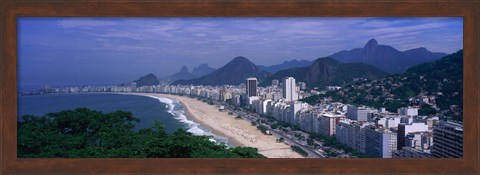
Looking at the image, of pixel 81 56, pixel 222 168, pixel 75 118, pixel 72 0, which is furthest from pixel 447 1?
pixel 75 118

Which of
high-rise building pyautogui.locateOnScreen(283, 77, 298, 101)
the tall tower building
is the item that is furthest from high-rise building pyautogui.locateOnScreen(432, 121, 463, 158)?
the tall tower building

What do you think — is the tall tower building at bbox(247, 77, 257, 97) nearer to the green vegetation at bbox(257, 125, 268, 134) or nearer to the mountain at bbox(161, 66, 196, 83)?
the green vegetation at bbox(257, 125, 268, 134)

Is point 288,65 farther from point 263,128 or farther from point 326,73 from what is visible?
point 263,128

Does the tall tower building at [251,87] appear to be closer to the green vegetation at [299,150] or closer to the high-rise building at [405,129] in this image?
the green vegetation at [299,150]

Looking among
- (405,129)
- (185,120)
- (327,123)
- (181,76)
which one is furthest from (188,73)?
(405,129)

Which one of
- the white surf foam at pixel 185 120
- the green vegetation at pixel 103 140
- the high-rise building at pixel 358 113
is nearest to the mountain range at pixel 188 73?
the white surf foam at pixel 185 120

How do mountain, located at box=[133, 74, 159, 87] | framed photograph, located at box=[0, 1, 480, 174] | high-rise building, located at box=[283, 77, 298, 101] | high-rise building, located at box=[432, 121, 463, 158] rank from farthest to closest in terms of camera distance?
mountain, located at box=[133, 74, 159, 87]
high-rise building, located at box=[283, 77, 298, 101]
framed photograph, located at box=[0, 1, 480, 174]
high-rise building, located at box=[432, 121, 463, 158]

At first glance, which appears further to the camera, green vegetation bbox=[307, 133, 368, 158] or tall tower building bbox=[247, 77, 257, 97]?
tall tower building bbox=[247, 77, 257, 97]

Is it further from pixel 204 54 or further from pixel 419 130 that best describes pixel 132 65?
pixel 419 130
